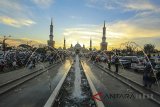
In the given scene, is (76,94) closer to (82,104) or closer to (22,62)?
(82,104)

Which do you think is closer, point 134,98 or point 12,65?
point 134,98

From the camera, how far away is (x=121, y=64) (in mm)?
46969

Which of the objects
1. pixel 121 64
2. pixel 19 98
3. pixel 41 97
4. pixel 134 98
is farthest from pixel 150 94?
pixel 121 64

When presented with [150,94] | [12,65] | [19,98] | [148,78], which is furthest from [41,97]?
[12,65]

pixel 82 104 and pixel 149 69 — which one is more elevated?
pixel 149 69

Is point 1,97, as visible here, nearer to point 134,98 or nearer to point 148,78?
point 134,98

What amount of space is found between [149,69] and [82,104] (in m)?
6.75

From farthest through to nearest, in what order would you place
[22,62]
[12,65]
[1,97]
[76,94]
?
[22,62] → [12,65] → [76,94] → [1,97]

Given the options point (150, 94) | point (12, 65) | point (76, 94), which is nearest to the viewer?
point (150, 94)

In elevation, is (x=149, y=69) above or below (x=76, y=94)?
above

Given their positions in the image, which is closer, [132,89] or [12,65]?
[132,89]

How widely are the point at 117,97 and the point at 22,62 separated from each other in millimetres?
30580

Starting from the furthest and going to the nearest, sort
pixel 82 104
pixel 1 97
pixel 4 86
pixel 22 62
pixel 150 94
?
1. pixel 22 62
2. pixel 4 86
3. pixel 150 94
4. pixel 1 97
5. pixel 82 104

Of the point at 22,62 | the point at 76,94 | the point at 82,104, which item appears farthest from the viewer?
the point at 22,62
